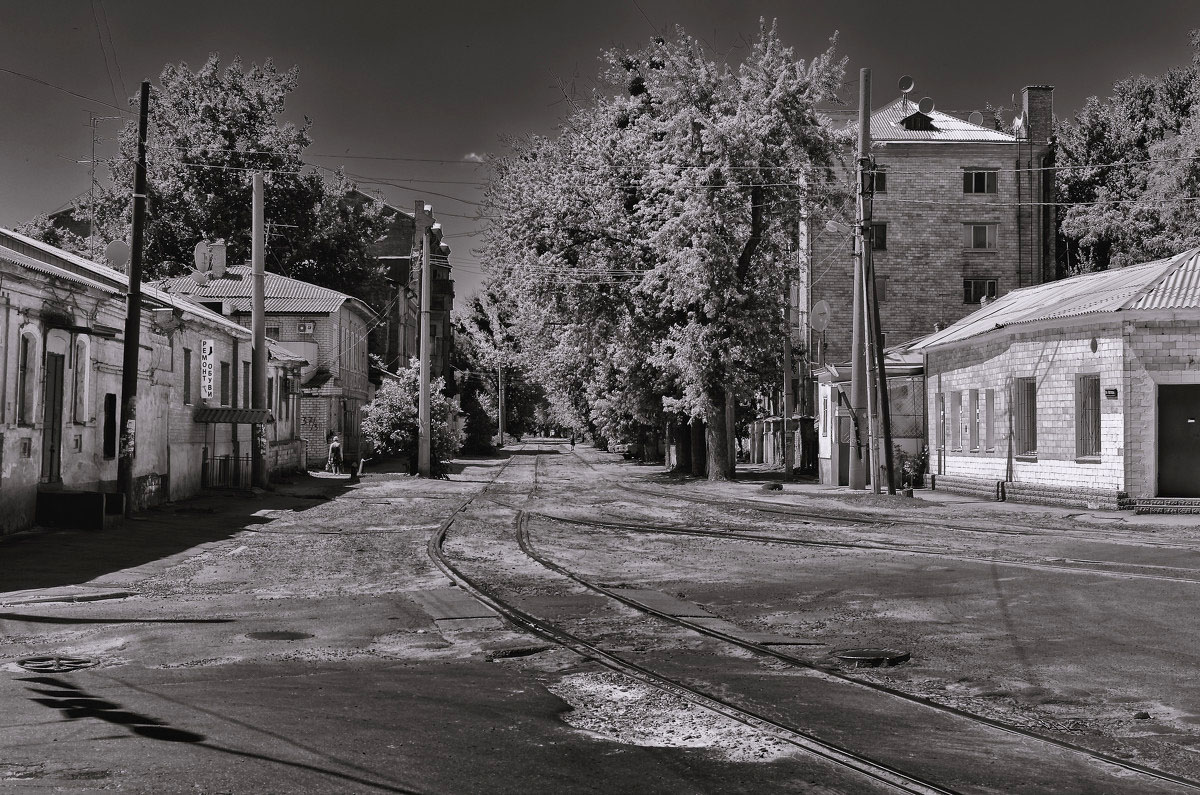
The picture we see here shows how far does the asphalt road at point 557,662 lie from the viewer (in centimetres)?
570

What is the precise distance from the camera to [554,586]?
42.1 feet

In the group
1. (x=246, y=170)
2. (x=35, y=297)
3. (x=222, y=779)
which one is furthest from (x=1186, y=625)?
(x=246, y=170)

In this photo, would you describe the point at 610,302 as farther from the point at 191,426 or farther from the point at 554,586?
the point at 554,586

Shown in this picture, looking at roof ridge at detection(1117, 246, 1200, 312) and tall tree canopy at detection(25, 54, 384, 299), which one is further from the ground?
tall tree canopy at detection(25, 54, 384, 299)

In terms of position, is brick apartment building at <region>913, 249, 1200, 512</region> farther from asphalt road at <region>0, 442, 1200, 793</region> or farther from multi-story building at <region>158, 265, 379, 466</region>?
multi-story building at <region>158, 265, 379, 466</region>

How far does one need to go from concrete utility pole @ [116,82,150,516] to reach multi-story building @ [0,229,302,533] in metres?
0.76

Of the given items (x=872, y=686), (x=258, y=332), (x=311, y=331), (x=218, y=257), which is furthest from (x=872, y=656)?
(x=311, y=331)

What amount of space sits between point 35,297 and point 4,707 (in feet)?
44.6

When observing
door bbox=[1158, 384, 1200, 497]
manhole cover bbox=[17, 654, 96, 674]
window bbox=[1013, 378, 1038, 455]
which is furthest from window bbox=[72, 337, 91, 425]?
door bbox=[1158, 384, 1200, 497]

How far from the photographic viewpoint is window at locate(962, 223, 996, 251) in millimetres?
53594

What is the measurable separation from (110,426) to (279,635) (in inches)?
604

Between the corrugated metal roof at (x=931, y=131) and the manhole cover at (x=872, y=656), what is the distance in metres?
46.8

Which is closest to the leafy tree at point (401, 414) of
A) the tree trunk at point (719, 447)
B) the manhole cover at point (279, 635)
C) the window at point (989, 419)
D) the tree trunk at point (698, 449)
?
the tree trunk at point (698, 449)

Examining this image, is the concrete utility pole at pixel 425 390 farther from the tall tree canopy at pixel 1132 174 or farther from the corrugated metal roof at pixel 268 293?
the tall tree canopy at pixel 1132 174
